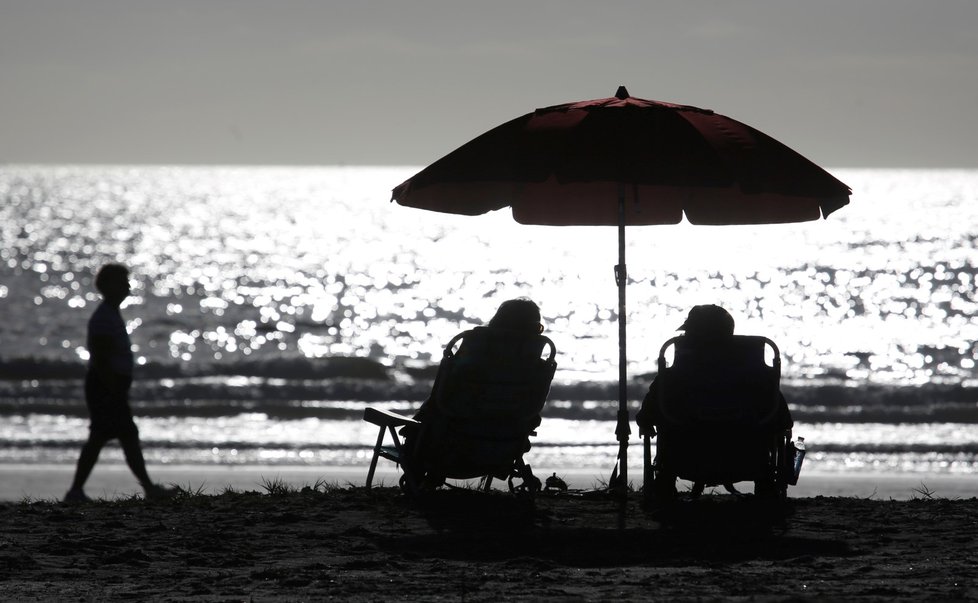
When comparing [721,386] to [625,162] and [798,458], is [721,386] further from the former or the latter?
[625,162]

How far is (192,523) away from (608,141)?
306 cm

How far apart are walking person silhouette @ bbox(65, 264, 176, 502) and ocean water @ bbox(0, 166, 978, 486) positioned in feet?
22.8

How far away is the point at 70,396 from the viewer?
2616cm

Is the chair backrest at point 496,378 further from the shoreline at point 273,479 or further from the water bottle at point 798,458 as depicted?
the shoreline at point 273,479

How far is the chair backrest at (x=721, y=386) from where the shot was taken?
698 centimetres

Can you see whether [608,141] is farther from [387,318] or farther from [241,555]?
[387,318]

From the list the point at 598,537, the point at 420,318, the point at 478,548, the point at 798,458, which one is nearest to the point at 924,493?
the point at 798,458

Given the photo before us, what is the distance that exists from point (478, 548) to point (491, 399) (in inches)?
52.1

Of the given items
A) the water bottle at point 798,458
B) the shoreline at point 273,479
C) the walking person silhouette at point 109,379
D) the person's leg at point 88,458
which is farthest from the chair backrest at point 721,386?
the shoreline at point 273,479

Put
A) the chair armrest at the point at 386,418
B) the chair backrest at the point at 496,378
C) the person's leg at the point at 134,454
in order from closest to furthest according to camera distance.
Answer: the chair backrest at the point at 496,378, the chair armrest at the point at 386,418, the person's leg at the point at 134,454

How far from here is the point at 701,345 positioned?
23.2 feet

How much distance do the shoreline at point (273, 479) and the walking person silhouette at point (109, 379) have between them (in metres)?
3.00

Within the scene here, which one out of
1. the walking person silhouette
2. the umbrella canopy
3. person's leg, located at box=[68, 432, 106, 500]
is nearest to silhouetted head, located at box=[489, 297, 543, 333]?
the umbrella canopy

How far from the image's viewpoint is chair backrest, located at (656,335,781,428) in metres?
6.98
